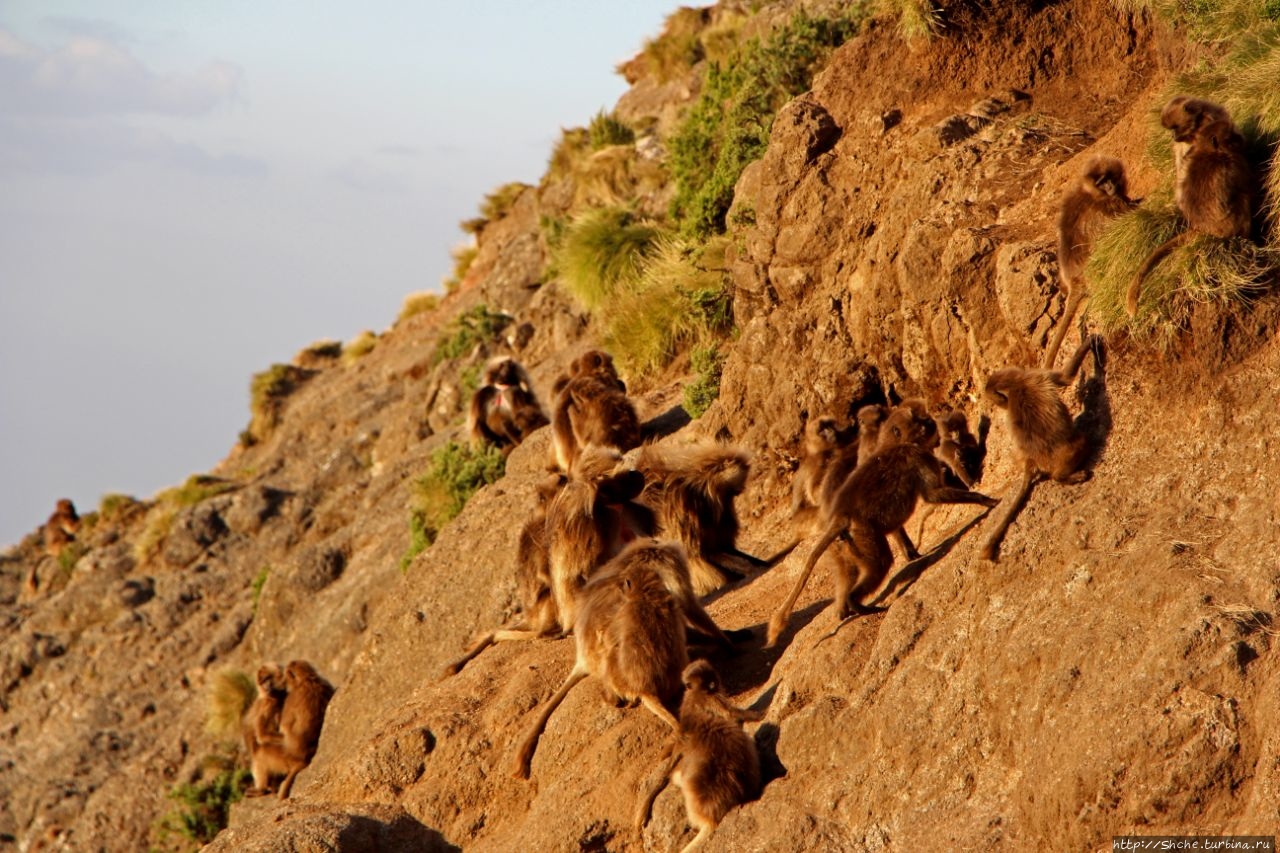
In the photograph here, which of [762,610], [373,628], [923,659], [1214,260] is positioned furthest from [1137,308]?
[373,628]

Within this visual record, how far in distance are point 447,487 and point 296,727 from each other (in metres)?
3.63

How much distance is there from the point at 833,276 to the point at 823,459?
2.50 metres

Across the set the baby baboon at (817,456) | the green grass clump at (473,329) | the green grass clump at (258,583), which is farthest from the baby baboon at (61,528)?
the baby baboon at (817,456)

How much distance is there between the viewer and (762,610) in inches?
417

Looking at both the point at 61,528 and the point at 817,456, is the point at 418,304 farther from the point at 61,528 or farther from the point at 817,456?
the point at 817,456

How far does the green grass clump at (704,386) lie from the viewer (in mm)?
14695

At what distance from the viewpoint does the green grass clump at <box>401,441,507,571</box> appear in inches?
704

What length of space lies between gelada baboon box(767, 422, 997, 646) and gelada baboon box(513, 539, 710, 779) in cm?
88

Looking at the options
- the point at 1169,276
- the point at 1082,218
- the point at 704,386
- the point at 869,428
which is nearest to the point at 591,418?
the point at 704,386

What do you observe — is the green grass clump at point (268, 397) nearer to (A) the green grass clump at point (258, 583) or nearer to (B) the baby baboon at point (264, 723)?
(A) the green grass clump at point (258, 583)

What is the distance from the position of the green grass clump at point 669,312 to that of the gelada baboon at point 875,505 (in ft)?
26.2

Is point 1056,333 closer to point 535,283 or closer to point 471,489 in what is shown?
point 471,489

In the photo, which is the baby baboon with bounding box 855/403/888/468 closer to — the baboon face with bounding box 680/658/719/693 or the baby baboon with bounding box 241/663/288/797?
the baboon face with bounding box 680/658/719/693

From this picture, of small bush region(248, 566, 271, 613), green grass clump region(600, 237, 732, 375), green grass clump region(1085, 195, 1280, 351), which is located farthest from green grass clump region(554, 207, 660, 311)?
green grass clump region(1085, 195, 1280, 351)
